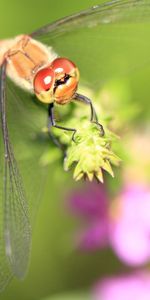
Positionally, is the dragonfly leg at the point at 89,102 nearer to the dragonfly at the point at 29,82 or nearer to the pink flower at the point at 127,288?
the dragonfly at the point at 29,82

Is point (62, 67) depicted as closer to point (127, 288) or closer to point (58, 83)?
point (58, 83)

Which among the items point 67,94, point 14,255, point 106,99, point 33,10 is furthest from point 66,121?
point 33,10

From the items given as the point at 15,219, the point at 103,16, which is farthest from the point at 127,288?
the point at 103,16

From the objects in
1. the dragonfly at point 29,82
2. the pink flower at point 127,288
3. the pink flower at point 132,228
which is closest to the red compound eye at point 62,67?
the dragonfly at point 29,82

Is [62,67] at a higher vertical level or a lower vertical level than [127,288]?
higher

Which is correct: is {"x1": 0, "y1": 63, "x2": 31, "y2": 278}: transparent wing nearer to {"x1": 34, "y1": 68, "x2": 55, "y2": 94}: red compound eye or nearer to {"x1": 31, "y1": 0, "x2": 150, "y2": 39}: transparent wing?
{"x1": 34, "y1": 68, "x2": 55, "y2": 94}: red compound eye

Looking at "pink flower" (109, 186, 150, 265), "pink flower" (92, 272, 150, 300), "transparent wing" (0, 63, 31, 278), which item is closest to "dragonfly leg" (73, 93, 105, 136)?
"transparent wing" (0, 63, 31, 278)
